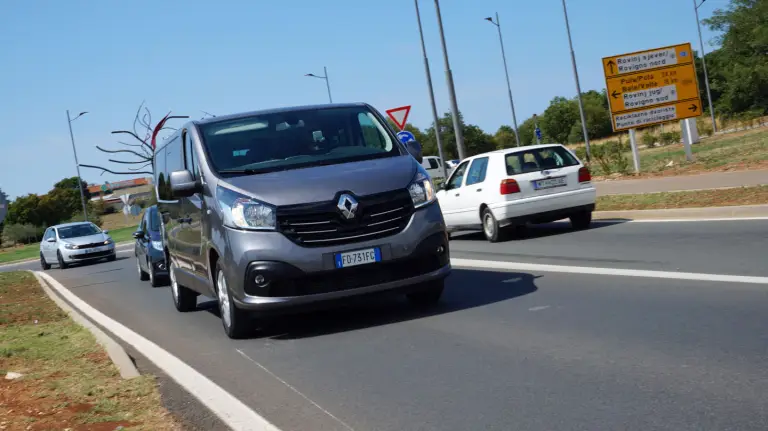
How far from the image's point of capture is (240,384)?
6922 millimetres

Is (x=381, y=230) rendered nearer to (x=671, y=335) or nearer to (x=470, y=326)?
(x=470, y=326)

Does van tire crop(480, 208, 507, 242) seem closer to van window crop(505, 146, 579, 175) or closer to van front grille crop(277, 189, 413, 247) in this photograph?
van window crop(505, 146, 579, 175)

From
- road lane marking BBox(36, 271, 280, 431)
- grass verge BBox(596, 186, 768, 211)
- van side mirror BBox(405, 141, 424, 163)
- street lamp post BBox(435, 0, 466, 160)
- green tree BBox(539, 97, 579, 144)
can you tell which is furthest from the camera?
green tree BBox(539, 97, 579, 144)

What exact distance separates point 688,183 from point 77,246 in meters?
20.7

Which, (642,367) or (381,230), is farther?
(381,230)

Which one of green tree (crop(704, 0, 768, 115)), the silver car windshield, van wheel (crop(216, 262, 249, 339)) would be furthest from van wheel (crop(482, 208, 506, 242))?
green tree (crop(704, 0, 768, 115))

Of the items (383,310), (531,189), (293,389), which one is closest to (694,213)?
(531,189)

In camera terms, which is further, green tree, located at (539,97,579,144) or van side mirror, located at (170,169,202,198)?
green tree, located at (539,97,579,144)

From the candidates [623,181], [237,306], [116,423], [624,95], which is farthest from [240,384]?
[624,95]

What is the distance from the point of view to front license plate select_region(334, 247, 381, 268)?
27.5ft

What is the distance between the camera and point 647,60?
93.7 ft

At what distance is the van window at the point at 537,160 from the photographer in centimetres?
1659

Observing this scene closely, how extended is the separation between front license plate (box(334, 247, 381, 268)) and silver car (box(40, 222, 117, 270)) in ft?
85.5

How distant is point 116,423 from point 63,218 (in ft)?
368
